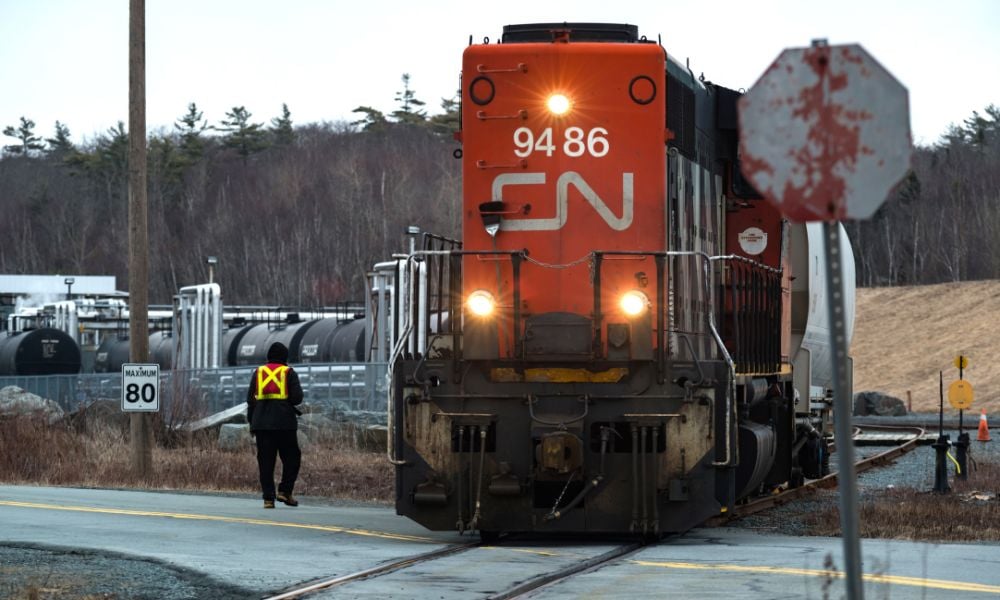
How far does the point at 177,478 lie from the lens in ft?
66.3

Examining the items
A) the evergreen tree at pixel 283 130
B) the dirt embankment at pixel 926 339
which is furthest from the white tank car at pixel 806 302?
the evergreen tree at pixel 283 130

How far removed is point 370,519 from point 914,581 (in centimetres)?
628

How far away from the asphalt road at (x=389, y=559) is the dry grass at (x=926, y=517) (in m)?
0.76

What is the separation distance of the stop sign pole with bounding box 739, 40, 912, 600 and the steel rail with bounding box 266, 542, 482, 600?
14.4ft

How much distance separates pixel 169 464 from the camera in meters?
22.3

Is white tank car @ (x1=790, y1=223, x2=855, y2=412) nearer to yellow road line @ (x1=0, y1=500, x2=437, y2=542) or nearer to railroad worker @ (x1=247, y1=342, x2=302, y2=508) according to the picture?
railroad worker @ (x1=247, y1=342, x2=302, y2=508)

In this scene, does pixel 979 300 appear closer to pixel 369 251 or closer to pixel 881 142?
pixel 369 251

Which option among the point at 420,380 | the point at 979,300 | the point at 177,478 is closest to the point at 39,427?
the point at 177,478

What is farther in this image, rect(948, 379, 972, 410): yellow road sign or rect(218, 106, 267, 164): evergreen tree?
rect(218, 106, 267, 164): evergreen tree

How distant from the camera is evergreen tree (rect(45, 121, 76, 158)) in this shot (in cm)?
15525

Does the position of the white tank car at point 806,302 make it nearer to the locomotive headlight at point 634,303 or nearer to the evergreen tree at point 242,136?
the locomotive headlight at point 634,303

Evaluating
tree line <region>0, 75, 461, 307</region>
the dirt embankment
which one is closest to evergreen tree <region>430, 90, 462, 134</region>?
tree line <region>0, 75, 461, 307</region>

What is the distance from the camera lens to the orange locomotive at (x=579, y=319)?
12180 millimetres

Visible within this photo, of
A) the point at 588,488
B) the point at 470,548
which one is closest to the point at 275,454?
the point at 470,548
